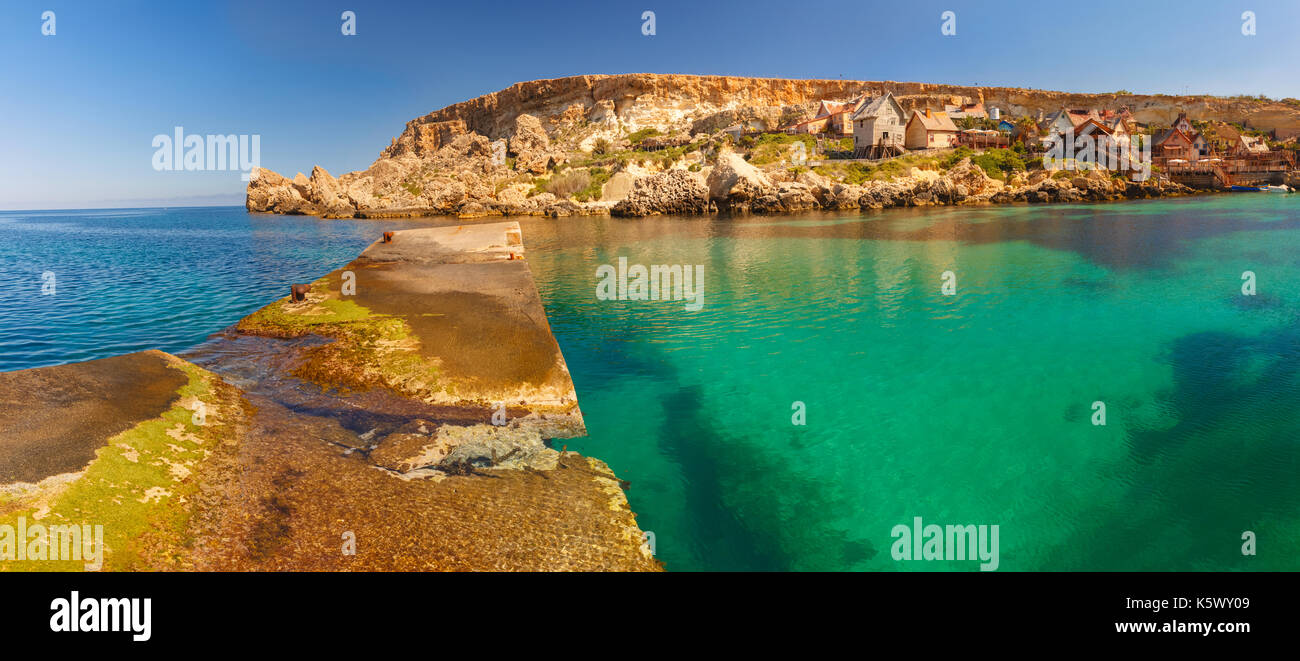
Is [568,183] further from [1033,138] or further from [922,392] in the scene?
[922,392]

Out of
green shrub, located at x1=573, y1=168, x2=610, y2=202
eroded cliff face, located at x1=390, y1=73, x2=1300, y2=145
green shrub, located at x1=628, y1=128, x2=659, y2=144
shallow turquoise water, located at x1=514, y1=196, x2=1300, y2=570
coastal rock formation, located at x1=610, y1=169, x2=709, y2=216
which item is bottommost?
shallow turquoise water, located at x1=514, y1=196, x2=1300, y2=570

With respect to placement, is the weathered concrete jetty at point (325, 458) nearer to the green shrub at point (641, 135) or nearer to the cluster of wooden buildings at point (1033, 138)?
the cluster of wooden buildings at point (1033, 138)

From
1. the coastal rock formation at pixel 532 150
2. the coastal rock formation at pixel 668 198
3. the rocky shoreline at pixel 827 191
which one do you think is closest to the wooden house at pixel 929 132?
the rocky shoreline at pixel 827 191

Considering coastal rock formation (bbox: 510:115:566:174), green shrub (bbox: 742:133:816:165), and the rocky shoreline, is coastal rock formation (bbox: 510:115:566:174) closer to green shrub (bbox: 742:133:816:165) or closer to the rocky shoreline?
the rocky shoreline

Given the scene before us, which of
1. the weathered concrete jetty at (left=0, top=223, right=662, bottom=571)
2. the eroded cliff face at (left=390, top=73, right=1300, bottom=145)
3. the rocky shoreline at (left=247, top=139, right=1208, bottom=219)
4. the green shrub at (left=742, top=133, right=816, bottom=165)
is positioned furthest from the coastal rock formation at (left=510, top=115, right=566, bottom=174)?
the weathered concrete jetty at (left=0, top=223, right=662, bottom=571)
